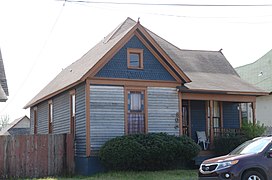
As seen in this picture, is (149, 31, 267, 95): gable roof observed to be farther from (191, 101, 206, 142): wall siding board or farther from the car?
the car

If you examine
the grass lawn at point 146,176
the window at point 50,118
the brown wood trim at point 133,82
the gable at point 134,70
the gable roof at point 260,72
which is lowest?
the grass lawn at point 146,176

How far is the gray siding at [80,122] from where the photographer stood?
20.6m

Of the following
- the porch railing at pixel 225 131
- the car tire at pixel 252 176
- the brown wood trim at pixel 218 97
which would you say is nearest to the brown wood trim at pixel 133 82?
the brown wood trim at pixel 218 97

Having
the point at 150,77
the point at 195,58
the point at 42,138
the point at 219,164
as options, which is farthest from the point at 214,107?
the point at 219,164

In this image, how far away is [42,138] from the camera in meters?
20.8

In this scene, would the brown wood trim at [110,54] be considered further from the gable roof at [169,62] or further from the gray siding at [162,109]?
the gray siding at [162,109]

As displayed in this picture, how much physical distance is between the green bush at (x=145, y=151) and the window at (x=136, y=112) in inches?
42.0

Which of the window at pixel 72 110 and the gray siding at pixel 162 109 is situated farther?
the window at pixel 72 110

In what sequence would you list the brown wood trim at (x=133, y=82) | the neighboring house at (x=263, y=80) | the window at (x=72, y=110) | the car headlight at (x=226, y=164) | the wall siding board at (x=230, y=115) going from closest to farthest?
the car headlight at (x=226, y=164) < the brown wood trim at (x=133, y=82) < the window at (x=72, y=110) < the wall siding board at (x=230, y=115) < the neighboring house at (x=263, y=80)

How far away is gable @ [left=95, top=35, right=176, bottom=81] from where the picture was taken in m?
20.7

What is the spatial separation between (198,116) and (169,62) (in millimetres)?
4768

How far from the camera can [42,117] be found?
28328 millimetres

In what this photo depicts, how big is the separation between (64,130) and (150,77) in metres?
5.43

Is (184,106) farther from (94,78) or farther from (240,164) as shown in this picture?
(240,164)
